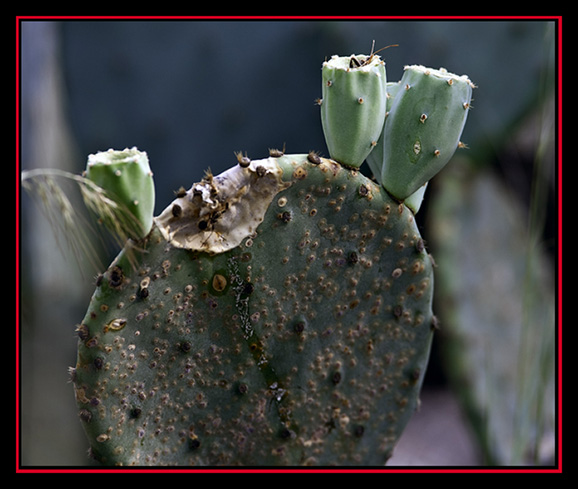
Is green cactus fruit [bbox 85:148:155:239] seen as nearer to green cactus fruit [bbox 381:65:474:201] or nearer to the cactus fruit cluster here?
the cactus fruit cluster

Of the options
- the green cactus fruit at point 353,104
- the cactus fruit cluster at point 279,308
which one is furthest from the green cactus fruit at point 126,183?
the green cactus fruit at point 353,104

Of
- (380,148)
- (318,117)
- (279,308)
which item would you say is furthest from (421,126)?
(318,117)

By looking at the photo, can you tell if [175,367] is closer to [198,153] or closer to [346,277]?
[346,277]

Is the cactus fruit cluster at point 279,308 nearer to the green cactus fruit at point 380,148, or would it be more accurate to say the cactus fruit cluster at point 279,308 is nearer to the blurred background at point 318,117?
the green cactus fruit at point 380,148

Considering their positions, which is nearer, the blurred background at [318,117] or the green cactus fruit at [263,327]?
the green cactus fruit at [263,327]

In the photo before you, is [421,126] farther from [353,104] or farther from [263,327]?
[263,327]

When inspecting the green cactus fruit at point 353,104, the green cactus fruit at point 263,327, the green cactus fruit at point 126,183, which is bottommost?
the green cactus fruit at point 263,327

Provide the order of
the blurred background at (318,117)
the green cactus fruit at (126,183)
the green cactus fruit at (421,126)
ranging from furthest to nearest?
the blurred background at (318,117)
the green cactus fruit at (421,126)
the green cactus fruit at (126,183)

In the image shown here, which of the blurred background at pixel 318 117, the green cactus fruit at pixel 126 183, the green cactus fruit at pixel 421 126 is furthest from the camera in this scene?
the blurred background at pixel 318 117
